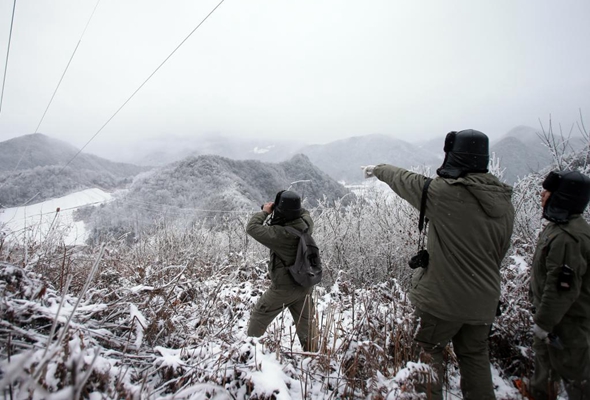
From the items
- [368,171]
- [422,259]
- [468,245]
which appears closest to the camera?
[468,245]

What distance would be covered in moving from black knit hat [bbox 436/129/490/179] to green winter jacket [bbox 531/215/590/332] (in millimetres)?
643

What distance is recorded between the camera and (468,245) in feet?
6.34

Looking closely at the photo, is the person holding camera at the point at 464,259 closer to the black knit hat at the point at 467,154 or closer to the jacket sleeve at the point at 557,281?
the black knit hat at the point at 467,154

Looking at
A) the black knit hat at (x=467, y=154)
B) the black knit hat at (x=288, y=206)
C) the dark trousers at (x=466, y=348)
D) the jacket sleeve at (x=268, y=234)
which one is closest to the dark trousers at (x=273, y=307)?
the jacket sleeve at (x=268, y=234)

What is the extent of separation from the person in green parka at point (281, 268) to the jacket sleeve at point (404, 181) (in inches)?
36.1

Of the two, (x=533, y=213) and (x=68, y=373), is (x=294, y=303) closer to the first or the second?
(x=68, y=373)

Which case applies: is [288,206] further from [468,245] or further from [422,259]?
[468,245]

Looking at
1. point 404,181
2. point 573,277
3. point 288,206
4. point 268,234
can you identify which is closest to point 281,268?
point 268,234

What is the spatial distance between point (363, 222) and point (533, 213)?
5108 millimetres

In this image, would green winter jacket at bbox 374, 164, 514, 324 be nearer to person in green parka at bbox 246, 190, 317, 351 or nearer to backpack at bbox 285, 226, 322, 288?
backpack at bbox 285, 226, 322, 288

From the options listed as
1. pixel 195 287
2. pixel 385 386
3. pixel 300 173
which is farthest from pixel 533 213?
pixel 300 173

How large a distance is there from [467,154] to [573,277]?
0.99 metres

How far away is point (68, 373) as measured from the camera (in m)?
1.16

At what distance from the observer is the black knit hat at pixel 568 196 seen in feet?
6.47
